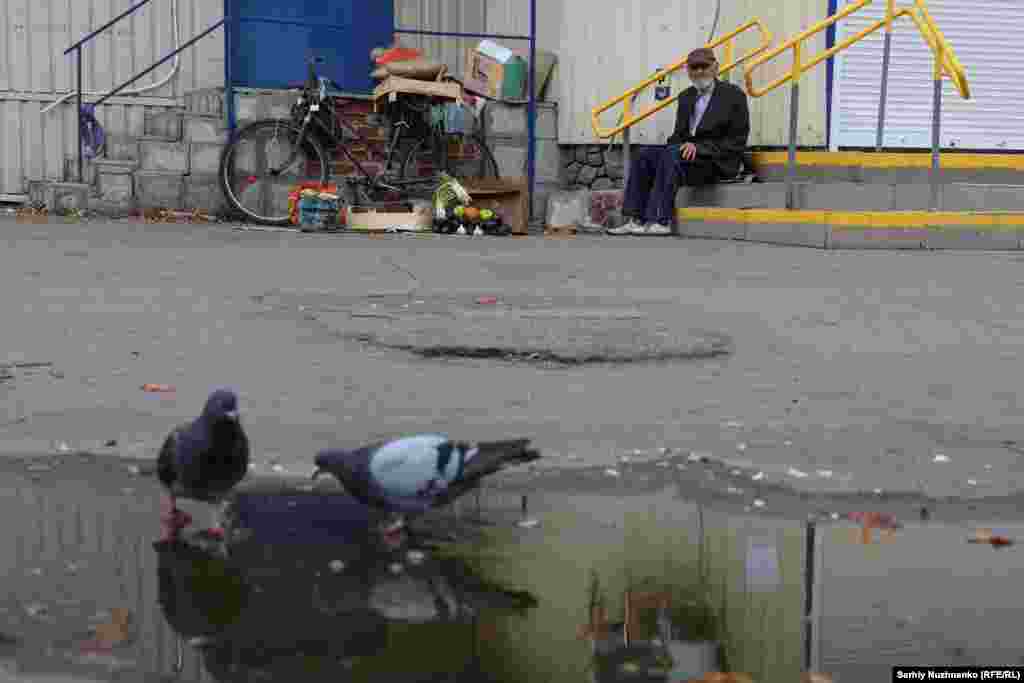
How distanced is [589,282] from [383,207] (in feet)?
15.5

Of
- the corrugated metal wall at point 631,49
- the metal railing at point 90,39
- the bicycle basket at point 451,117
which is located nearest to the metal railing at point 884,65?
the corrugated metal wall at point 631,49

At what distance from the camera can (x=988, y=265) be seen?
9117 mm

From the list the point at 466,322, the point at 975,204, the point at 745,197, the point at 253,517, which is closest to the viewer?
the point at 253,517

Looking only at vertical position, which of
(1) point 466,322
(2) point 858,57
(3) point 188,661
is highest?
(2) point 858,57

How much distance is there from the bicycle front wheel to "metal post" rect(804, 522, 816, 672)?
8731mm

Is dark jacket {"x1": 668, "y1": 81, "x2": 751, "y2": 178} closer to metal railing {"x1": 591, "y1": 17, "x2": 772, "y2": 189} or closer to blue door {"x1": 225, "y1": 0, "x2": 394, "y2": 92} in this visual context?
metal railing {"x1": 591, "y1": 17, "x2": 772, "y2": 189}

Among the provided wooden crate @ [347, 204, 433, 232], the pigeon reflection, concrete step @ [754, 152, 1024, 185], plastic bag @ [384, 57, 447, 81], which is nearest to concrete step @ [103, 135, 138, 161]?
wooden crate @ [347, 204, 433, 232]

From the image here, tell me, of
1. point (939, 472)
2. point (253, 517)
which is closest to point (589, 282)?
point (939, 472)

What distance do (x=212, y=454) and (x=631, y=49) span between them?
10.3m

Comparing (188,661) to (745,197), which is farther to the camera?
(745,197)

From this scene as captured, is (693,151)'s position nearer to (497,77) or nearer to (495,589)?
(497,77)

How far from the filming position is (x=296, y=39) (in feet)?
40.2

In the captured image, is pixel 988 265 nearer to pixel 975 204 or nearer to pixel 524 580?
pixel 975 204

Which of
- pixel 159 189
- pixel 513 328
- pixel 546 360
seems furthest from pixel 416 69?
pixel 546 360
